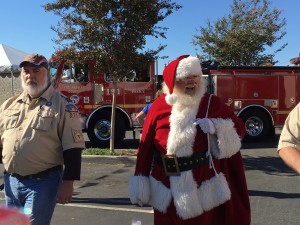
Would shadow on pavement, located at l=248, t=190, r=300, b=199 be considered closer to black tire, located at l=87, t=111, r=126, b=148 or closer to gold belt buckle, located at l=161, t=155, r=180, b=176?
gold belt buckle, located at l=161, t=155, r=180, b=176

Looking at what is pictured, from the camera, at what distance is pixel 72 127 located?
2.86 meters

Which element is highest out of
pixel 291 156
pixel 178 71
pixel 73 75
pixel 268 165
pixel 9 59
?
pixel 9 59

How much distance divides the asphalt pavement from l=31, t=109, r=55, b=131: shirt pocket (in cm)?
111

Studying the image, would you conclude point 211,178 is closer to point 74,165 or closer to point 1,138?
point 74,165

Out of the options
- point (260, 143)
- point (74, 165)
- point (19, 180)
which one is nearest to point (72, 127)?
point (74, 165)

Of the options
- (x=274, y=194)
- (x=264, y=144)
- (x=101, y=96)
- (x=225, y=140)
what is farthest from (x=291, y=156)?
(x=264, y=144)

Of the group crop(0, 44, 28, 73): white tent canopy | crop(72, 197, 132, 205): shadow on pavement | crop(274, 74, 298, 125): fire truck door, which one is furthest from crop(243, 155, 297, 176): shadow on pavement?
crop(0, 44, 28, 73): white tent canopy

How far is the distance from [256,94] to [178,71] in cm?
1024

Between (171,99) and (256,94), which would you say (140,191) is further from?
(256,94)

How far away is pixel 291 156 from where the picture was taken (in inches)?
85.4

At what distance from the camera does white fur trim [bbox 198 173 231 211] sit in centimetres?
279

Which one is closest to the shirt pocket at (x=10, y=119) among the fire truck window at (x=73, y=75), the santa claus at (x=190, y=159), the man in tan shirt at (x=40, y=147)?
the man in tan shirt at (x=40, y=147)

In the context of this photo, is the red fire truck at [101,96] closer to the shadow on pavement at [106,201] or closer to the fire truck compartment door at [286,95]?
the fire truck compartment door at [286,95]

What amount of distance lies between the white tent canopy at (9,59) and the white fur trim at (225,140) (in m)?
13.9
